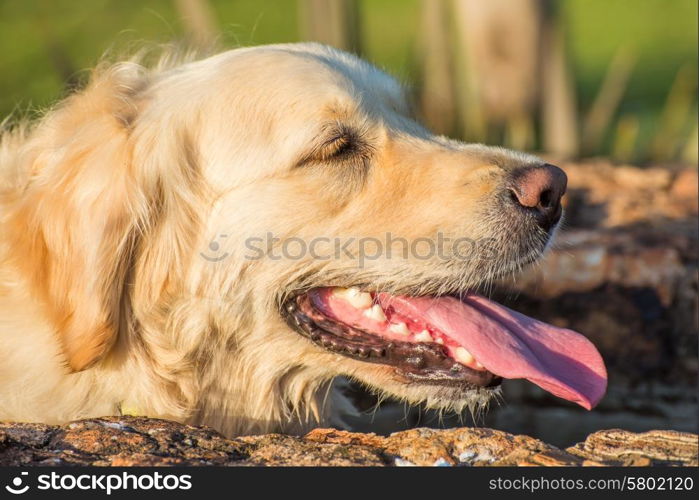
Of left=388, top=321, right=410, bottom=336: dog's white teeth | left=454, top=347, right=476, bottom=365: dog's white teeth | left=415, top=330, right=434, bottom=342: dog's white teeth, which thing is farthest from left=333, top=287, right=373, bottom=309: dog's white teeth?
left=454, top=347, right=476, bottom=365: dog's white teeth

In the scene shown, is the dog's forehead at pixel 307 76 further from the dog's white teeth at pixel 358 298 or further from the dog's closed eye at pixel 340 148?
the dog's white teeth at pixel 358 298

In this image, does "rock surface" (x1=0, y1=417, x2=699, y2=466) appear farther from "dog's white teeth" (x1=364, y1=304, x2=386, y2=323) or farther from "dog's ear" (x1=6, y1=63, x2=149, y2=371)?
"dog's white teeth" (x1=364, y1=304, x2=386, y2=323)

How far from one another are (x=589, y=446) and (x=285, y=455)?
0.99 m

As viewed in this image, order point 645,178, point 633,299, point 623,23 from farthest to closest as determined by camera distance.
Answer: point 623,23 → point 645,178 → point 633,299

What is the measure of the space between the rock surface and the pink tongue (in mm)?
507

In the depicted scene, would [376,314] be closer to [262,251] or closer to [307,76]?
[262,251]

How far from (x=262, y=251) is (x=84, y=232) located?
2.20 ft

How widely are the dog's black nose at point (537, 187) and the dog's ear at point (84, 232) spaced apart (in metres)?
1.43

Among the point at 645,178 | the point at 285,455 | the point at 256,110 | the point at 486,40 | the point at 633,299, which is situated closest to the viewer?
the point at 285,455

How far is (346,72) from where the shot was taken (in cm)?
392

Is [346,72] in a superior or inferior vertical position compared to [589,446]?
superior

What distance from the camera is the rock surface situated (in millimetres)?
2928

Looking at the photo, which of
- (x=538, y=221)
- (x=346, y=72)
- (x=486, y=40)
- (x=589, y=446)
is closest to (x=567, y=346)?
(x=538, y=221)

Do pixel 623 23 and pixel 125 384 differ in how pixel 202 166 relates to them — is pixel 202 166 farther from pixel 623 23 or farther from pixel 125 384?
pixel 623 23
